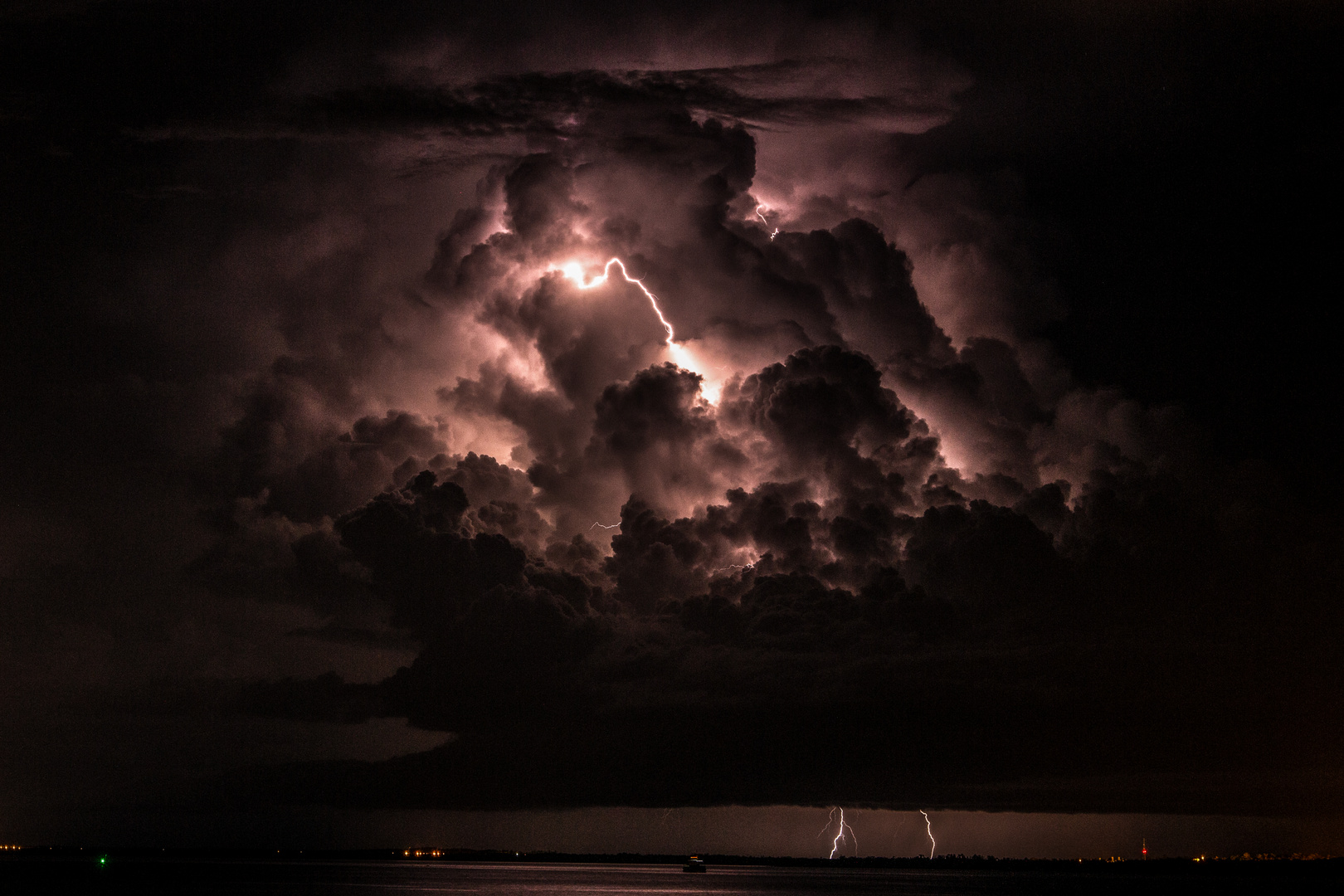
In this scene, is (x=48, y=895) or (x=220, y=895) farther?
(x=220, y=895)

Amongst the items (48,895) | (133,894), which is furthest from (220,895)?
(48,895)

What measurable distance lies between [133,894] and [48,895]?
13405mm

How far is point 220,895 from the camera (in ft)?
655

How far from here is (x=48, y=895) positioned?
610 feet

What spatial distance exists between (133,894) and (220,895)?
12.3 meters

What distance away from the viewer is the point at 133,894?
19625 cm

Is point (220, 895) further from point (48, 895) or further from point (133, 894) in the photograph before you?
point (48, 895)

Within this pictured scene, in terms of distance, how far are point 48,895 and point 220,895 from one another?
959 inches
